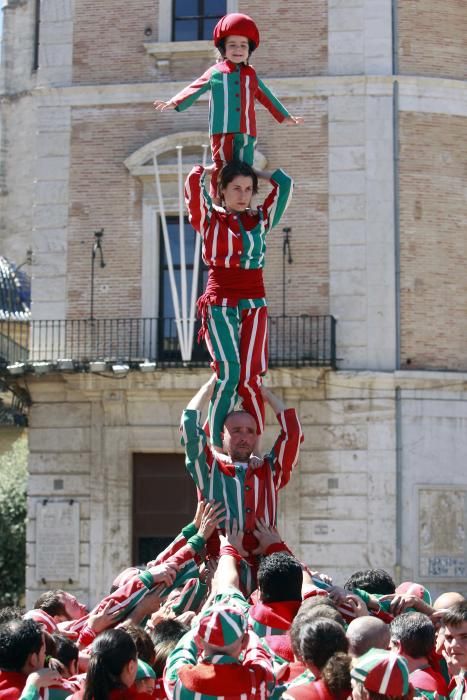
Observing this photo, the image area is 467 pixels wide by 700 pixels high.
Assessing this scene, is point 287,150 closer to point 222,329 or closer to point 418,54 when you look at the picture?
point 418,54

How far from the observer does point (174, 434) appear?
2367 cm

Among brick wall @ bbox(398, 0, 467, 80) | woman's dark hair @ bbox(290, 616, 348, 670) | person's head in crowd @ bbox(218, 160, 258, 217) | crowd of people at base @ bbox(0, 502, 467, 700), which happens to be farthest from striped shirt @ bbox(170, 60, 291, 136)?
brick wall @ bbox(398, 0, 467, 80)

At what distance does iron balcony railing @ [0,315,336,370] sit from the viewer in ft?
76.1

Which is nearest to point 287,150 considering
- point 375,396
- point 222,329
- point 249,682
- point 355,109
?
point 355,109

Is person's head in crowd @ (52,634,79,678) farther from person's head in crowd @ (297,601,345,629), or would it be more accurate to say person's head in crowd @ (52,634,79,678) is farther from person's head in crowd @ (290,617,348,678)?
person's head in crowd @ (290,617,348,678)

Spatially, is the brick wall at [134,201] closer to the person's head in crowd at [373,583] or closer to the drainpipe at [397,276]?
the drainpipe at [397,276]

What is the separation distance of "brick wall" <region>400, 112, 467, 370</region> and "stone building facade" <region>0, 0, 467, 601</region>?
35mm

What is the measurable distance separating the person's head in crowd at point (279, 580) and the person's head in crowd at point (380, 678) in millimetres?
1806

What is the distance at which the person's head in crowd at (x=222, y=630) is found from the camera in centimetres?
623

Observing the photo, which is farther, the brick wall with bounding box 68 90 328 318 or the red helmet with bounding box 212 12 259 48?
the brick wall with bounding box 68 90 328 318

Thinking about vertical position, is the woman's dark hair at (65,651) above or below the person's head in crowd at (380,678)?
below

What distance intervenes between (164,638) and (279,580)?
73 centimetres

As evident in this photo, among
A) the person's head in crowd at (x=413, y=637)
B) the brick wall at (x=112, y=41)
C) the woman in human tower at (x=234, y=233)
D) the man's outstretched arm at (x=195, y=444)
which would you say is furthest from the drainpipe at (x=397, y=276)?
the person's head in crowd at (x=413, y=637)

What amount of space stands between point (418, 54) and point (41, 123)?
6964 millimetres
